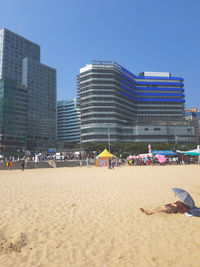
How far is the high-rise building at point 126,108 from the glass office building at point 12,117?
1378 inches

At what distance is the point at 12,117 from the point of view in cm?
10712

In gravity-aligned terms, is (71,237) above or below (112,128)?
below

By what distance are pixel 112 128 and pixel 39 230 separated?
305 feet

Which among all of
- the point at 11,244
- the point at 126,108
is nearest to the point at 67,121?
the point at 126,108

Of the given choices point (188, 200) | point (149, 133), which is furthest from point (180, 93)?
point (188, 200)

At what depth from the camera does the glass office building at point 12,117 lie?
103250mm

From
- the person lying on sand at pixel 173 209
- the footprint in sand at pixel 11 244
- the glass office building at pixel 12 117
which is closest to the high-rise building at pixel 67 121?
the glass office building at pixel 12 117

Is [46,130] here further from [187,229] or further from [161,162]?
[187,229]

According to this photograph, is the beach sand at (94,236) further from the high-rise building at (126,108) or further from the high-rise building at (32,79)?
the high-rise building at (32,79)

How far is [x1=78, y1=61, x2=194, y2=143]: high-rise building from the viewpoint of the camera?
99500mm

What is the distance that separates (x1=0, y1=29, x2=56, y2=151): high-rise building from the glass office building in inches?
635

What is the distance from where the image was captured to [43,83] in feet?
489

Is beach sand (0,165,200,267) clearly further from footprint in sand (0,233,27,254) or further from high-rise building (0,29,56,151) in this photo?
high-rise building (0,29,56,151)

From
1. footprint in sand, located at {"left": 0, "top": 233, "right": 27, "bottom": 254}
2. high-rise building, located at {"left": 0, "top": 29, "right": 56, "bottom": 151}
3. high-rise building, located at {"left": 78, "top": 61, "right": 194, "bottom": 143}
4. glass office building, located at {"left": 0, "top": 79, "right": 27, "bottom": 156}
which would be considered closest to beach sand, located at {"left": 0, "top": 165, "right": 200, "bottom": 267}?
footprint in sand, located at {"left": 0, "top": 233, "right": 27, "bottom": 254}
